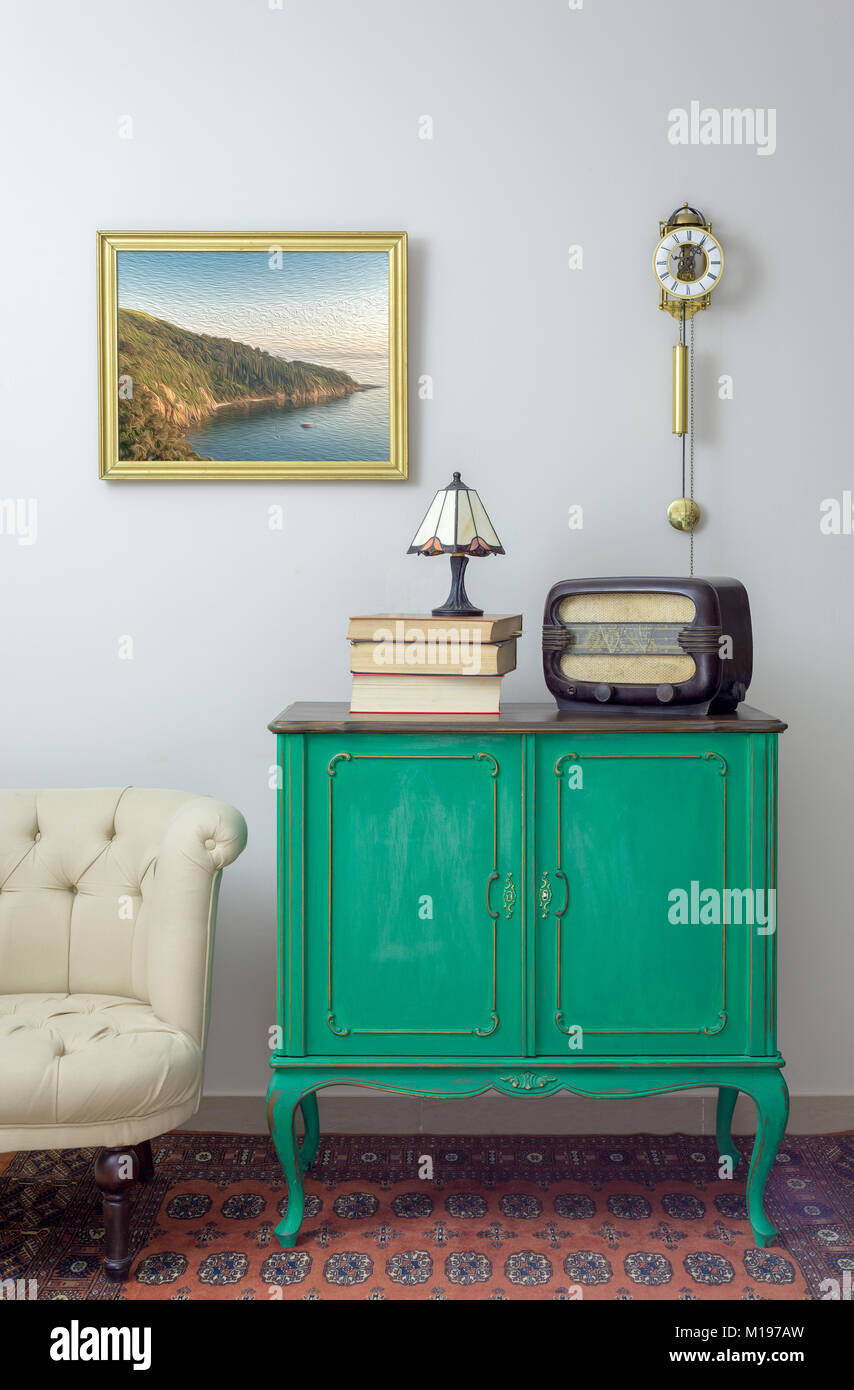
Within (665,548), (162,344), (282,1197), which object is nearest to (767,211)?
(665,548)

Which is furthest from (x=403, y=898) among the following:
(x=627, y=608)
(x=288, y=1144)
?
(x=627, y=608)

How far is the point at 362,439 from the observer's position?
300cm

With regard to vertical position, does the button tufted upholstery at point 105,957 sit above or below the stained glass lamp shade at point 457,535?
below

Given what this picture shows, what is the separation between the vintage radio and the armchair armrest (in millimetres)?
893

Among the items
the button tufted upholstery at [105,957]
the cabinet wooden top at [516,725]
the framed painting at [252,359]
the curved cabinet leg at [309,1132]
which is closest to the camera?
the button tufted upholstery at [105,957]

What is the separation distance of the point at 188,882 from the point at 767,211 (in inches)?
93.1

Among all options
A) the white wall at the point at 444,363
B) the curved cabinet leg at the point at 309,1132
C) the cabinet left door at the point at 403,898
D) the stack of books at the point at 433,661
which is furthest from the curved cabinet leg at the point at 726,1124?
the stack of books at the point at 433,661

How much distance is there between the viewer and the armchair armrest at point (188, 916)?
2504 mm

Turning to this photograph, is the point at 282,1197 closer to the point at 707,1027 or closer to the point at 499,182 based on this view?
the point at 707,1027

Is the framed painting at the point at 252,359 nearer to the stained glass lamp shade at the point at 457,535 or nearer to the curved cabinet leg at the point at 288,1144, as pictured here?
the stained glass lamp shade at the point at 457,535

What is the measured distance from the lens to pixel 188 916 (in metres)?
2.52

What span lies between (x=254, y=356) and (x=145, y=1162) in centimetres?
215

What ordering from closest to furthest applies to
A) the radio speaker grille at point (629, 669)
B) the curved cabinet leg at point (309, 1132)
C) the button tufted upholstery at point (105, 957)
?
the button tufted upholstery at point (105, 957)
the radio speaker grille at point (629, 669)
the curved cabinet leg at point (309, 1132)

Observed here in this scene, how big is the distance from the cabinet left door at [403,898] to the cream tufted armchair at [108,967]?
0.79 ft
